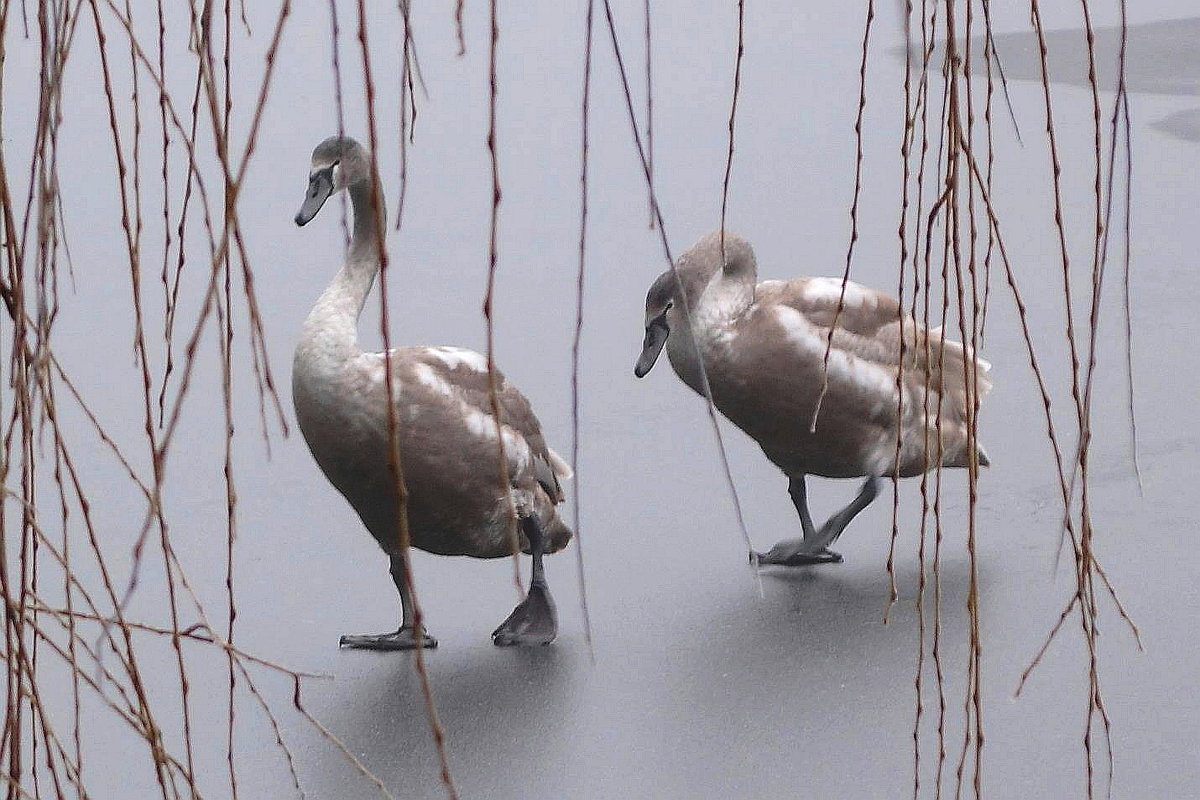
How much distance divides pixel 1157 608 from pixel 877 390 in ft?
2.34

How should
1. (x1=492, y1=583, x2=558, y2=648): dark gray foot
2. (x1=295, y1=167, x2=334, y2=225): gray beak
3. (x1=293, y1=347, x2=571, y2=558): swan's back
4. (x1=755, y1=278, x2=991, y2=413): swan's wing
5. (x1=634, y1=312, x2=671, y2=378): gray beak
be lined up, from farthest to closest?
(x1=634, y1=312, x2=671, y2=378): gray beak → (x1=755, y1=278, x2=991, y2=413): swan's wing → (x1=295, y1=167, x2=334, y2=225): gray beak → (x1=492, y1=583, x2=558, y2=648): dark gray foot → (x1=293, y1=347, x2=571, y2=558): swan's back

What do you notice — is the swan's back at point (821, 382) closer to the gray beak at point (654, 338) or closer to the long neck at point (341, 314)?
the gray beak at point (654, 338)

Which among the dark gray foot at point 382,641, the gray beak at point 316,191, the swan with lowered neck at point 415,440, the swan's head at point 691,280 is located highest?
the gray beak at point 316,191

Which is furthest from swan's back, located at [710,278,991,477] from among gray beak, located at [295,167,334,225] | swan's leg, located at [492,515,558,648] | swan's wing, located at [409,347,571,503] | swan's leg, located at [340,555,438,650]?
gray beak, located at [295,167,334,225]

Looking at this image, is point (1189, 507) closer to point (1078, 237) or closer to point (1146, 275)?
point (1146, 275)

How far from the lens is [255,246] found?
726 centimetres

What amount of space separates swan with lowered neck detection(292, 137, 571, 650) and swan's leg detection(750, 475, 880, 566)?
0.61 metres

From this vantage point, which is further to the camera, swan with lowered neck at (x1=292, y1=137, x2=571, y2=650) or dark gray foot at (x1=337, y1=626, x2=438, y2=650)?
dark gray foot at (x1=337, y1=626, x2=438, y2=650)

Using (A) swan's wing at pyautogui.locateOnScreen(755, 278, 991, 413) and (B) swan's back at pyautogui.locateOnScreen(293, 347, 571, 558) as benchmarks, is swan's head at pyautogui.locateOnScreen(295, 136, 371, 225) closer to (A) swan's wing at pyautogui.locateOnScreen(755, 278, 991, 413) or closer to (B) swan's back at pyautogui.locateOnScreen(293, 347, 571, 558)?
(B) swan's back at pyautogui.locateOnScreen(293, 347, 571, 558)

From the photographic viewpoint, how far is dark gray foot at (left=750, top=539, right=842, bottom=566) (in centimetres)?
416

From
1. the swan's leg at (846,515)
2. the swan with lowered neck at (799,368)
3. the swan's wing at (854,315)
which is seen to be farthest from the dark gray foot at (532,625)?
the swan's wing at (854,315)

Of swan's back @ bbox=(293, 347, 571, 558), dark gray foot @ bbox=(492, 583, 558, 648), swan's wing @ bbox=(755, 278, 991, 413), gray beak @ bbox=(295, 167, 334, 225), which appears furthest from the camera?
swan's wing @ bbox=(755, 278, 991, 413)

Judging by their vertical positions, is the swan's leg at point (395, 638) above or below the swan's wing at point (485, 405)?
below

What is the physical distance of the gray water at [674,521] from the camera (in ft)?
11.1
